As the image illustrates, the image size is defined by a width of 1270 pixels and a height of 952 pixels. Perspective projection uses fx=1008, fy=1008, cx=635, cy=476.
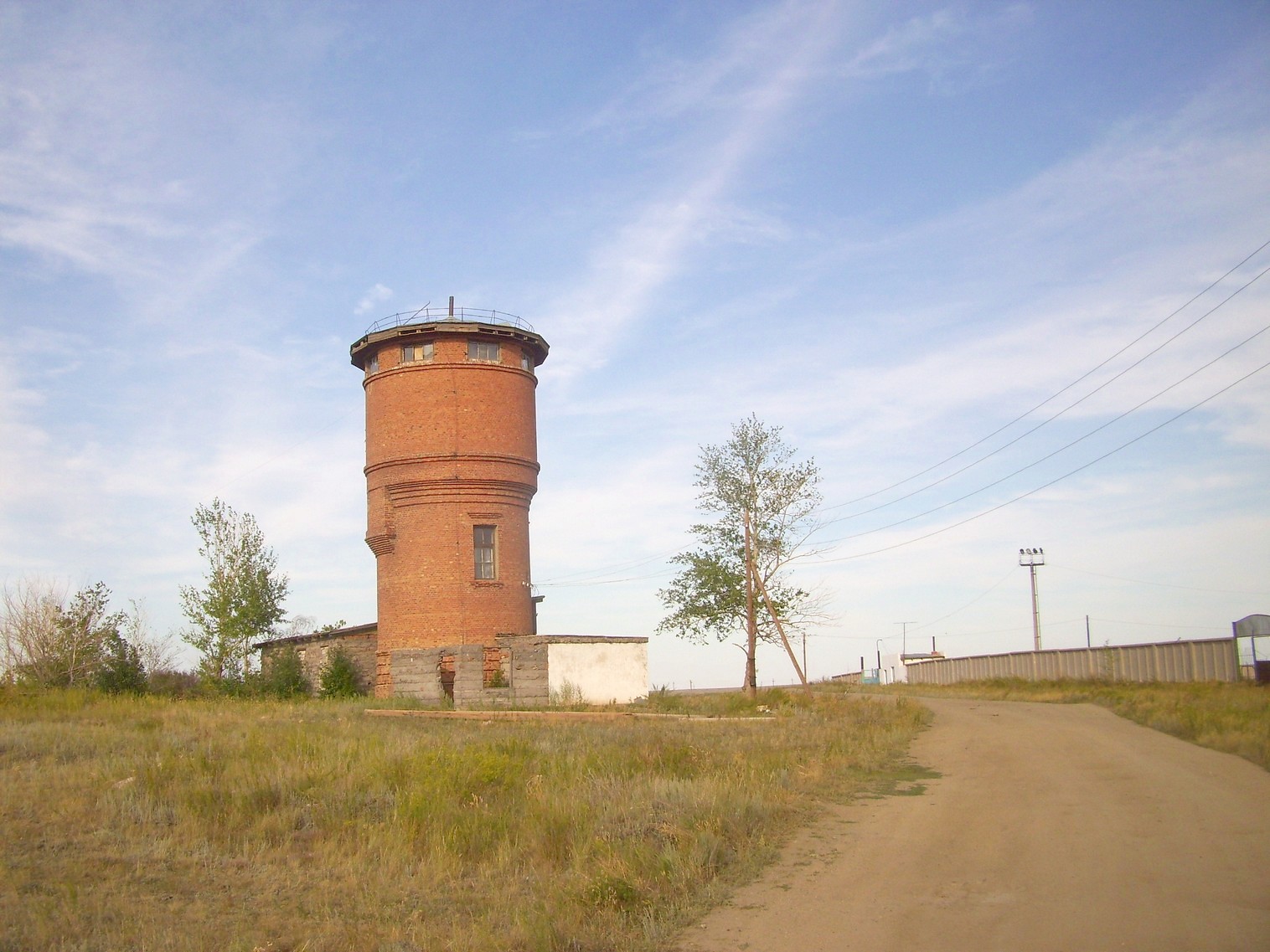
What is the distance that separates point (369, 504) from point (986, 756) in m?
23.8

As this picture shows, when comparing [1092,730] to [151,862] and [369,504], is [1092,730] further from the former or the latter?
[369,504]

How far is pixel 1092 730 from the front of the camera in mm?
16859

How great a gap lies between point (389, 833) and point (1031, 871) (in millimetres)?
6245

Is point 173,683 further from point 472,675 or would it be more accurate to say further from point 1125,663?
point 1125,663

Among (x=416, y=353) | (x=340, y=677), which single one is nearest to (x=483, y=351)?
(x=416, y=353)

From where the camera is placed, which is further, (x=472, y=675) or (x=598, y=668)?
(x=598, y=668)

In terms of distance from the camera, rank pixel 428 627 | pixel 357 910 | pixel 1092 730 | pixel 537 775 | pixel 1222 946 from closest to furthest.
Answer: pixel 1222 946 < pixel 357 910 < pixel 537 775 < pixel 1092 730 < pixel 428 627

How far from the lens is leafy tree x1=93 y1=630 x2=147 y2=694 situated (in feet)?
99.4

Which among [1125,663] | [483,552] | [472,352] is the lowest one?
[1125,663]

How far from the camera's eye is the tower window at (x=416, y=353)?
32375mm

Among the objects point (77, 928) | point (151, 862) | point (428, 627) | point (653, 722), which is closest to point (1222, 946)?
point (77, 928)

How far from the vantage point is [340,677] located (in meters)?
32.7

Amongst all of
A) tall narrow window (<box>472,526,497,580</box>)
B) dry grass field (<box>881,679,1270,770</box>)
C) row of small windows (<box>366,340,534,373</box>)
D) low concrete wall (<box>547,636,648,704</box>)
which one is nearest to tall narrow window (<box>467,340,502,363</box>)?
row of small windows (<box>366,340,534,373</box>)

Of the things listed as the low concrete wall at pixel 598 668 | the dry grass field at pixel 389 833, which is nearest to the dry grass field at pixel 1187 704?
the dry grass field at pixel 389 833
